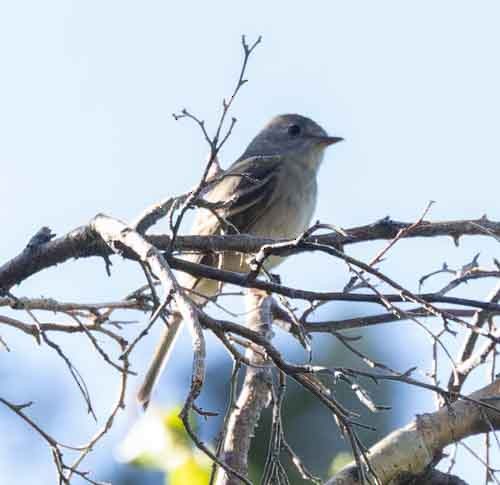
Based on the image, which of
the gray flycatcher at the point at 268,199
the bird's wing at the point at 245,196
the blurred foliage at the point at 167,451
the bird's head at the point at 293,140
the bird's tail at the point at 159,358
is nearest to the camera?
the blurred foliage at the point at 167,451

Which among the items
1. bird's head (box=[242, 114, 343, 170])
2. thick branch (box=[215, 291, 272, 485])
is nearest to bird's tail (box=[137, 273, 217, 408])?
thick branch (box=[215, 291, 272, 485])

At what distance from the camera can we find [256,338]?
3041 millimetres

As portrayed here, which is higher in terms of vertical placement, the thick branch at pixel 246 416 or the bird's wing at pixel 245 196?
the bird's wing at pixel 245 196

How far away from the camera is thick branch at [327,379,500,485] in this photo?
3.75 meters

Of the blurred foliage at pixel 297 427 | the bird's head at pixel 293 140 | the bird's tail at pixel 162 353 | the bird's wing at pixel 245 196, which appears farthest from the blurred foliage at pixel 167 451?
the bird's head at pixel 293 140

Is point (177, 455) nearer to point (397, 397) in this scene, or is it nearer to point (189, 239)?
point (189, 239)

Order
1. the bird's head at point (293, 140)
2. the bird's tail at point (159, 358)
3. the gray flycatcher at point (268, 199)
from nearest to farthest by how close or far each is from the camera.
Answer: the bird's tail at point (159, 358) < the gray flycatcher at point (268, 199) < the bird's head at point (293, 140)

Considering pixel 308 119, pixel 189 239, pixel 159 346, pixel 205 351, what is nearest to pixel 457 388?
pixel 189 239

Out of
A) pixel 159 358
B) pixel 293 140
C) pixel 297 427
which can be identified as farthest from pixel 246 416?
pixel 297 427

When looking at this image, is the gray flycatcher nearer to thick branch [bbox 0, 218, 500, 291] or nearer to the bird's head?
the bird's head

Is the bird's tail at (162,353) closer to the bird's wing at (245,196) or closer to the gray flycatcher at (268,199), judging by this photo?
the gray flycatcher at (268,199)

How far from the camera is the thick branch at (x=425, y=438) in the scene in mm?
3746

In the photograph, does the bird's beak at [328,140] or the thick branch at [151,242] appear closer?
the thick branch at [151,242]

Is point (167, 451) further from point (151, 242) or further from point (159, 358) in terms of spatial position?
point (159, 358)
